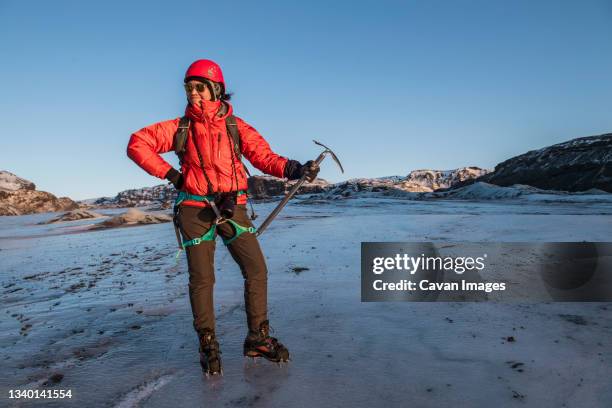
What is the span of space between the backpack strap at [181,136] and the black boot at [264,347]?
63.7 inches

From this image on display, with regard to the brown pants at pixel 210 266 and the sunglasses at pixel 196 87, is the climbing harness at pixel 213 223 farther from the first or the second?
the sunglasses at pixel 196 87

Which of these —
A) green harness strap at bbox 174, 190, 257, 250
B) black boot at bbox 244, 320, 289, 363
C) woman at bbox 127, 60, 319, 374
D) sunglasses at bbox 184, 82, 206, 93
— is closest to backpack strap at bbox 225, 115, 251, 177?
woman at bbox 127, 60, 319, 374

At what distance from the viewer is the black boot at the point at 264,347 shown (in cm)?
298

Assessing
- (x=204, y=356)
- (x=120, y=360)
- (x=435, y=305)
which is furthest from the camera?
(x=435, y=305)

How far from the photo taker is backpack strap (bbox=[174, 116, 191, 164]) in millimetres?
3182

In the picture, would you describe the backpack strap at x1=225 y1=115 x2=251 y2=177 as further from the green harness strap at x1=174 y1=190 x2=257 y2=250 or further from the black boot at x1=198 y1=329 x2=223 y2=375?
the black boot at x1=198 y1=329 x2=223 y2=375

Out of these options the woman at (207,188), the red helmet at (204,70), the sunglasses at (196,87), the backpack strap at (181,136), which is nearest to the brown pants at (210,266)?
the woman at (207,188)

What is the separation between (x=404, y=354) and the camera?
9.85 feet

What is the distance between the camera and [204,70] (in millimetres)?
3156

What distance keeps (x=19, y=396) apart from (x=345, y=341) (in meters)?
2.41

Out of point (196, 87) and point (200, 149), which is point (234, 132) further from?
point (196, 87)

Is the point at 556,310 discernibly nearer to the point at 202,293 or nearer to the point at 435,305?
the point at 435,305

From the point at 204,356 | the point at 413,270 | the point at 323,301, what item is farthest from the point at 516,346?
the point at 413,270

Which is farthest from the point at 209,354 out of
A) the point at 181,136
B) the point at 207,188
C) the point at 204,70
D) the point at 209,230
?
the point at 204,70
